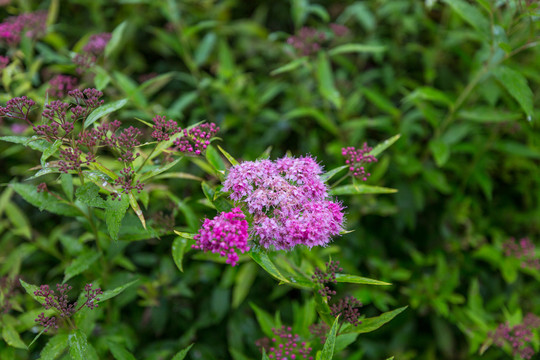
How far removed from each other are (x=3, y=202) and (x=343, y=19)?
2800mm

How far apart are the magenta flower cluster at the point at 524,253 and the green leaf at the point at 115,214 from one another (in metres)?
2.32

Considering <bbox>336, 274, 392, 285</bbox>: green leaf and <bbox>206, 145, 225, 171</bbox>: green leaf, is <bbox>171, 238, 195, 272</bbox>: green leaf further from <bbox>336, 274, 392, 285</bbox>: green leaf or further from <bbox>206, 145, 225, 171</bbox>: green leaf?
<bbox>336, 274, 392, 285</bbox>: green leaf

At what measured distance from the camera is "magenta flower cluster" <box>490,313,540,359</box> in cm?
201

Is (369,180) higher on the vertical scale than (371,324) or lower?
lower

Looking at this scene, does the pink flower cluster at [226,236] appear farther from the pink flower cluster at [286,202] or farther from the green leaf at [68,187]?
the green leaf at [68,187]

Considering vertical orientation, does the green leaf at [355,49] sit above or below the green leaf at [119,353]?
above

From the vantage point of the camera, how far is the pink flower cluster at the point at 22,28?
2279mm

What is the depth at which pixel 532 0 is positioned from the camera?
2006 millimetres

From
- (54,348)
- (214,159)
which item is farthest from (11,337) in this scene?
(214,159)

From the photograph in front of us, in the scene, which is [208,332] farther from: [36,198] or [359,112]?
[359,112]

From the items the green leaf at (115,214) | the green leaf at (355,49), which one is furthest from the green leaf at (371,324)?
the green leaf at (355,49)

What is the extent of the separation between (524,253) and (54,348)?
2625 millimetres

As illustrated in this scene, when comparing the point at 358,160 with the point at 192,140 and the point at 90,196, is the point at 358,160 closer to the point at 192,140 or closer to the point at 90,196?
the point at 192,140

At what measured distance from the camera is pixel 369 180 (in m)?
2.62
